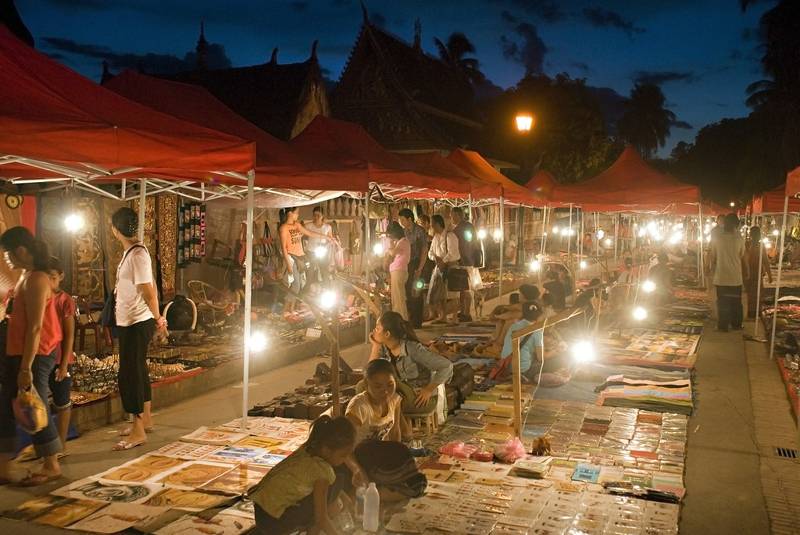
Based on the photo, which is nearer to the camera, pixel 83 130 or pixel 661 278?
pixel 83 130

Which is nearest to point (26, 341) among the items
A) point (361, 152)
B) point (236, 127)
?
point (236, 127)

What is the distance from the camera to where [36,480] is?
17.8 ft

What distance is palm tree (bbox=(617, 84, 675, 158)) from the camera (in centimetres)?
8575

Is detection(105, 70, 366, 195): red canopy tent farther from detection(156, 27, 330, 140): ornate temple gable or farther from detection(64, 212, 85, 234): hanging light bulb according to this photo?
detection(156, 27, 330, 140): ornate temple gable

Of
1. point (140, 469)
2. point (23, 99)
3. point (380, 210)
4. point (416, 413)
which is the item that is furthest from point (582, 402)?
point (380, 210)

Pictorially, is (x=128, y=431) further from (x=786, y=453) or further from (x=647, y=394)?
(x=786, y=453)

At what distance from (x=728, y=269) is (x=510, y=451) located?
28.1 ft

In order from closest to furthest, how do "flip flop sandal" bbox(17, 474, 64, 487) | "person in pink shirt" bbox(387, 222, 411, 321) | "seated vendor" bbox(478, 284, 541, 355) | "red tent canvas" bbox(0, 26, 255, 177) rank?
"red tent canvas" bbox(0, 26, 255, 177) < "flip flop sandal" bbox(17, 474, 64, 487) < "seated vendor" bbox(478, 284, 541, 355) < "person in pink shirt" bbox(387, 222, 411, 321)

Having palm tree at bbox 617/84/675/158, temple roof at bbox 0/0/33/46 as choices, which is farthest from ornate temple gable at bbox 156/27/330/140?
palm tree at bbox 617/84/675/158

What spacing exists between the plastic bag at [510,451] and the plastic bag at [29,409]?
342 centimetres

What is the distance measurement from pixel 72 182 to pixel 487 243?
1919 centimetres

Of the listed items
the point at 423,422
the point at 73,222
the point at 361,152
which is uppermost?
the point at 361,152

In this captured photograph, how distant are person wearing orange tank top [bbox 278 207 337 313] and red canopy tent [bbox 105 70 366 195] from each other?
3.17 meters

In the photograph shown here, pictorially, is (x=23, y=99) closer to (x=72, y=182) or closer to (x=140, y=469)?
(x=140, y=469)
